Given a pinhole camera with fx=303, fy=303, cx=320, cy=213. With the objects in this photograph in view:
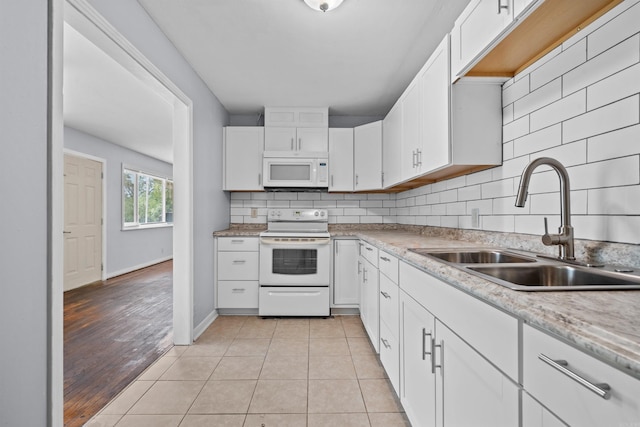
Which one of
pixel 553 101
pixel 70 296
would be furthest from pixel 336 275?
pixel 70 296

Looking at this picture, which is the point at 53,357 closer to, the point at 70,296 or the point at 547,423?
the point at 547,423

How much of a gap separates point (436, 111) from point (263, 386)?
205 cm

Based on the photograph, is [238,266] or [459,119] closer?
[459,119]

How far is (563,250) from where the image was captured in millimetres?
1206

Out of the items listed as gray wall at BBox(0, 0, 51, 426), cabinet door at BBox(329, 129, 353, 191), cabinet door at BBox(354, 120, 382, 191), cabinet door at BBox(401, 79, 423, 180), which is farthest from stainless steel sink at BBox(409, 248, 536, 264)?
cabinet door at BBox(329, 129, 353, 191)

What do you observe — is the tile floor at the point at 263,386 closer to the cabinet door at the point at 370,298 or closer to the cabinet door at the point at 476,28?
the cabinet door at the point at 370,298

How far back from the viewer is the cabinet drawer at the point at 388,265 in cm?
177

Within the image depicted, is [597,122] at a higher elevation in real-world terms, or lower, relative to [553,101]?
lower

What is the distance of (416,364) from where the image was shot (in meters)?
1.40

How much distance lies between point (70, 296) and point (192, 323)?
266cm

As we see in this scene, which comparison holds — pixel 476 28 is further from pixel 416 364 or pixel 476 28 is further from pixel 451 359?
pixel 416 364

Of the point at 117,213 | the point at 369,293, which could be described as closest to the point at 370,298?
the point at 369,293

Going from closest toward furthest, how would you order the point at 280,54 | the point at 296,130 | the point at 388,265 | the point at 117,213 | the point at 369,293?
1. the point at 388,265
2. the point at 280,54
3. the point at 369,293
4. the point at 296,130
5. the point at 117,213

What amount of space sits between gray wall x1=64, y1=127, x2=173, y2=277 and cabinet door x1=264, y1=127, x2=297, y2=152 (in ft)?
10.3
